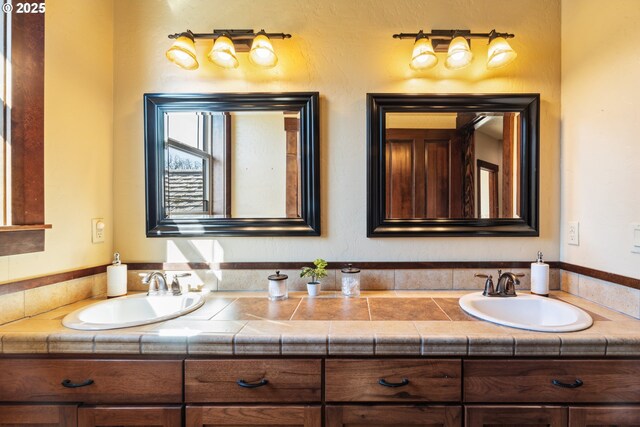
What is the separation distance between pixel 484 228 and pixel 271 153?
1160 millimetres

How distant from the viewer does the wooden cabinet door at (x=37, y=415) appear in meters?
0.98

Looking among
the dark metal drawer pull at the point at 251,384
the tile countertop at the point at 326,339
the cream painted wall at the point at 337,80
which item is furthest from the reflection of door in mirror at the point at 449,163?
the dark metal drawer pull at the point at 251,384

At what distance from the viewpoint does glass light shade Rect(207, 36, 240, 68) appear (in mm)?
1430

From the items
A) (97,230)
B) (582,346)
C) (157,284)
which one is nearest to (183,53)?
(97,230)

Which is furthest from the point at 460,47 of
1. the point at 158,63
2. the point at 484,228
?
the point at 158,63

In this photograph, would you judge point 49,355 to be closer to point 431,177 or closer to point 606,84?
point 431,177

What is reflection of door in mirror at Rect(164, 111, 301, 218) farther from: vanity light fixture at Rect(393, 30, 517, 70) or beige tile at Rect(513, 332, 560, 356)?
beige tile at Rect(513, 332, 560, 356)

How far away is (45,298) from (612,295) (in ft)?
7.67

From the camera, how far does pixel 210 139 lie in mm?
1532

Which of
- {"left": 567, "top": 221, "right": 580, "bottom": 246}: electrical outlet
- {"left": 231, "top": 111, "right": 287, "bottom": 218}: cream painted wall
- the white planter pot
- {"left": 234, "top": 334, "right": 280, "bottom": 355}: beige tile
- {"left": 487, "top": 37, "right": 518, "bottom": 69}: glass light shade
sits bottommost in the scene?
{"left": 234, "top": 334, "right": 280, "bottom": 355}: beige tile

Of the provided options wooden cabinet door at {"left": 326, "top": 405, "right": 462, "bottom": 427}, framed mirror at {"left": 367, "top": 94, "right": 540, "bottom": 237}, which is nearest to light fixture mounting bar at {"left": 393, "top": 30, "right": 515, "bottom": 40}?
framed mirror at {"left": 367, "top": 94, "right": 540, "bottom": 237}

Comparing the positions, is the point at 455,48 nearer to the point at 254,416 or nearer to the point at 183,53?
the point at 183,53

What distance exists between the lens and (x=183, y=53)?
Result: 1.42 metres

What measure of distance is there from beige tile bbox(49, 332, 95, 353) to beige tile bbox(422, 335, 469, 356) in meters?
1.10
